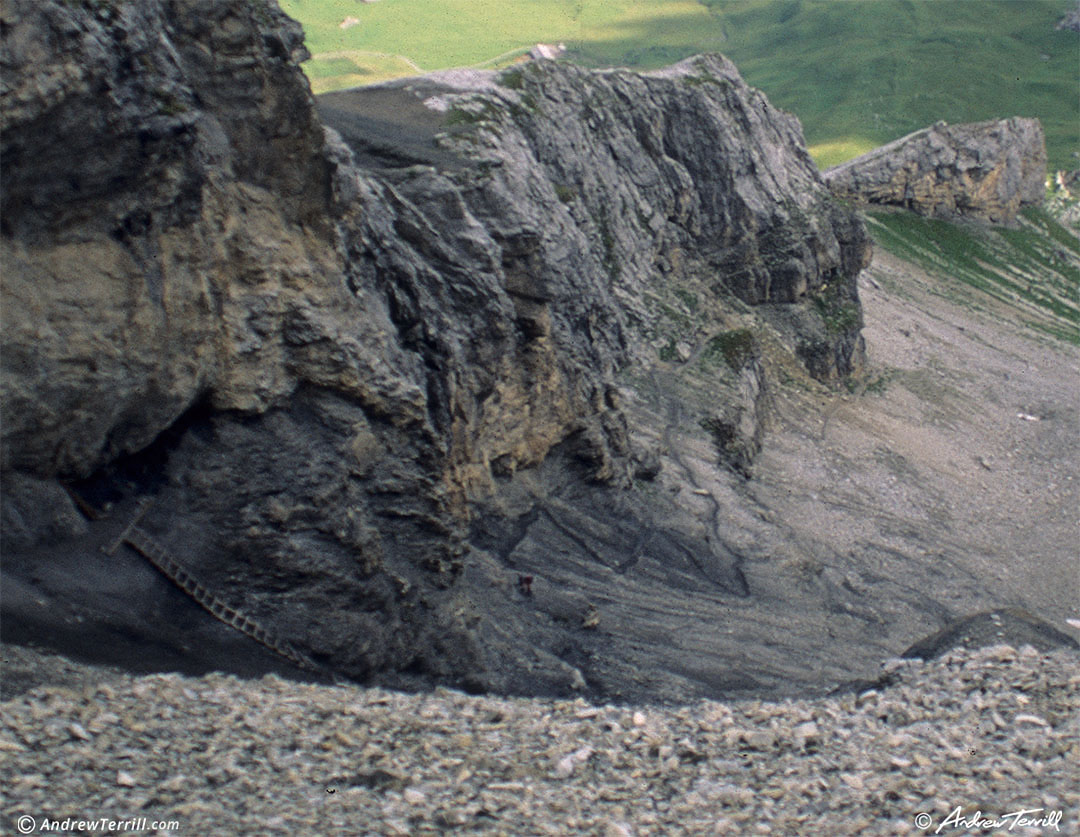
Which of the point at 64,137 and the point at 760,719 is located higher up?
the point at 64,137

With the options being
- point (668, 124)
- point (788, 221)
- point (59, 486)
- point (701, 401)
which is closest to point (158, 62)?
point (59, 486)

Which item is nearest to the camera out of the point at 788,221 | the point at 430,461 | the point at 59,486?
the point at 59,486

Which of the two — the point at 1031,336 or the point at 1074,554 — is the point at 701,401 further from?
the point at 1031,336

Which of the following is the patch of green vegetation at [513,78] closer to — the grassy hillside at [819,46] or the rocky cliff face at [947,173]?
the grassy hillside at [819,46]

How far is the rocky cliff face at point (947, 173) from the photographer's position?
8762 centimetres

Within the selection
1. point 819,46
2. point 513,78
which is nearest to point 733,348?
point 513,78

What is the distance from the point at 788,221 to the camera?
52906mm

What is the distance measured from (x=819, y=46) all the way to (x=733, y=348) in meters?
123

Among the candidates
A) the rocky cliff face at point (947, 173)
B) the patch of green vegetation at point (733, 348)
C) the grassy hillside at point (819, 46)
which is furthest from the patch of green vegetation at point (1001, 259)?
the patch of green vegetation at point (733, 348)

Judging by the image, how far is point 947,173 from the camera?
8975cm

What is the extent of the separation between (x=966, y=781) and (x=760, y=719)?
10.4 ft

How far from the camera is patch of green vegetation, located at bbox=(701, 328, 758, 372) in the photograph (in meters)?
43.4

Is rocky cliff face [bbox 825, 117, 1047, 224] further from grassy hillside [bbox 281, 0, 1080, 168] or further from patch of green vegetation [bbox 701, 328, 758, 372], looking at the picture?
patch of green vegetation [bbox 701, 328, 758, 372]

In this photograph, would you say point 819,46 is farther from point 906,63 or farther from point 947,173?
point 947,173
